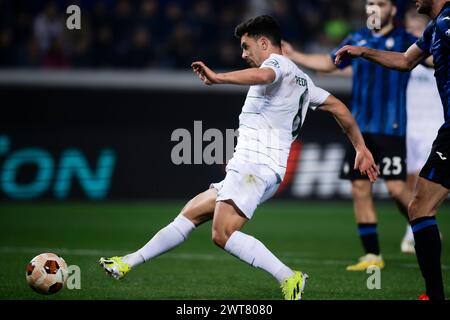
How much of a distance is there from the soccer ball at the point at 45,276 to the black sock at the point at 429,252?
2.39 metres

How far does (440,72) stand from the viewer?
6.00 meters

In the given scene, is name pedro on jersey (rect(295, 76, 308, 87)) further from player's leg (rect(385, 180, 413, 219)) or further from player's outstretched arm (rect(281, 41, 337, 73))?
player's leg (rect(385, 180, 413, 219))

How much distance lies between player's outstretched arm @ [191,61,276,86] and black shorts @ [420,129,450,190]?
3.87 ft

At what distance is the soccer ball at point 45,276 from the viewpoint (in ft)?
19.7

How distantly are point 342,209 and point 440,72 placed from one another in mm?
7619

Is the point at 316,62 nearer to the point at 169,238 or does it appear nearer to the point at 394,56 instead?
the point at 394,56

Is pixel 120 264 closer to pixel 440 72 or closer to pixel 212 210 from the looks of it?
pixel 212 210

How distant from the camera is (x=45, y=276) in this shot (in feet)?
→ 19.7

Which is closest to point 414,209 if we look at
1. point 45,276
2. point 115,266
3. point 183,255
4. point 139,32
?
point 115,266

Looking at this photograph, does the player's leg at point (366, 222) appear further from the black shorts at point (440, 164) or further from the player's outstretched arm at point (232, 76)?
the player's outstretched arm at point (232, 76)

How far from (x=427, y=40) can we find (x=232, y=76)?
62.6 inches
